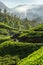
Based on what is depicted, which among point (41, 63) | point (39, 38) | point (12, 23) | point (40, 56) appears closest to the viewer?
point (41, 63)

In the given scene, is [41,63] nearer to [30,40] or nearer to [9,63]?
[9,63]

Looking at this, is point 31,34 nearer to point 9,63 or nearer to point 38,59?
point 9,63

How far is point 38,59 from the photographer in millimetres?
15703

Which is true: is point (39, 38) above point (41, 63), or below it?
below

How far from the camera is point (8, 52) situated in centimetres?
5741

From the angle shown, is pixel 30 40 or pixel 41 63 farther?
pixel 30 40

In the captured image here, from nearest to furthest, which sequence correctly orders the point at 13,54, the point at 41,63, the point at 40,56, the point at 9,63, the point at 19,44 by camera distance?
the point at 41,63 < the point at 40,56 < the point at 9,63 < the point at 13,54 < the point at 19,44

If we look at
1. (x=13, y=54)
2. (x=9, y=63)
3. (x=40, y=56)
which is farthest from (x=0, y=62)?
(x=40, y=56)

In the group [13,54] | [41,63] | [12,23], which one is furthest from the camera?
[12,23]

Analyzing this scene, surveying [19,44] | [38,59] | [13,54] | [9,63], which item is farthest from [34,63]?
[19,44]

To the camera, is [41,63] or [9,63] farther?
[9,63]

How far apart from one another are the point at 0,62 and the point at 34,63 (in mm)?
25314

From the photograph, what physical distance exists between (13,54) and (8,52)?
1458 millimetres

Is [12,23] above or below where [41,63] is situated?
below
